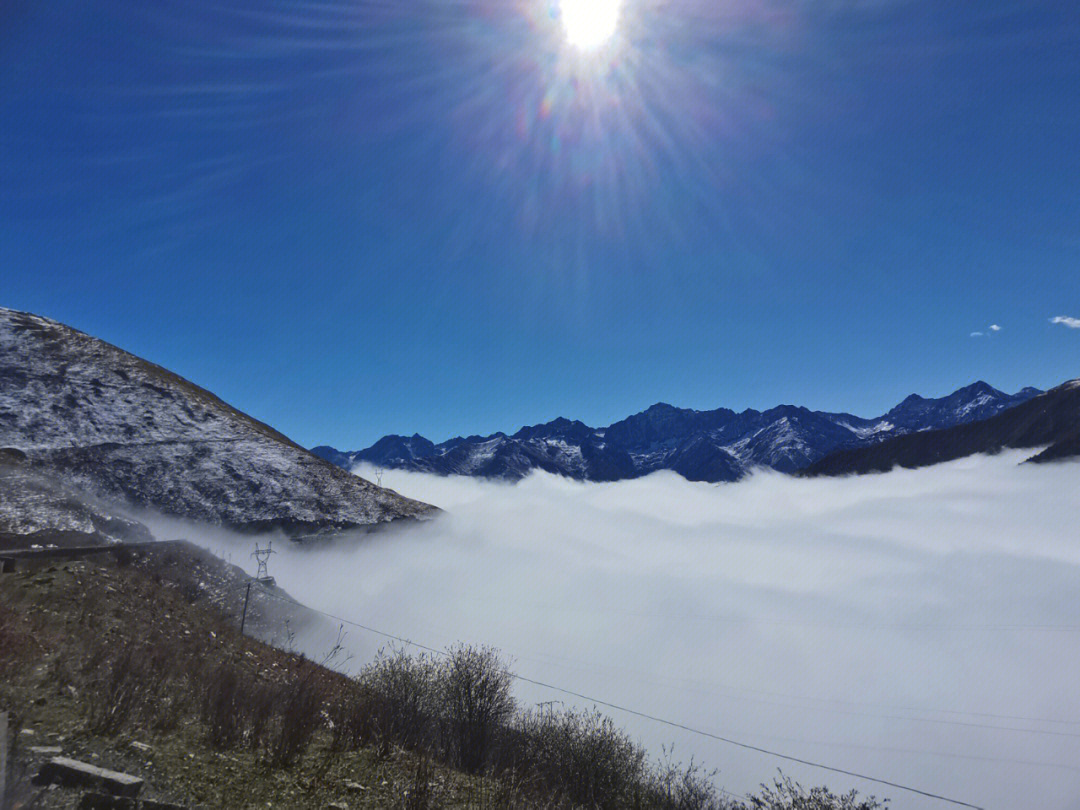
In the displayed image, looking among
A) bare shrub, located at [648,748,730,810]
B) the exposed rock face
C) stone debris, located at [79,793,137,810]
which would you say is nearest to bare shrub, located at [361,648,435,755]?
stone debris, located at [79,793,137,810]

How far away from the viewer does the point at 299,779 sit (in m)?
12.8

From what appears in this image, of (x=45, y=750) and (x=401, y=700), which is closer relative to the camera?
(x=45, y=750)

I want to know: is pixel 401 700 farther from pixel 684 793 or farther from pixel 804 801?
pixel 804 801

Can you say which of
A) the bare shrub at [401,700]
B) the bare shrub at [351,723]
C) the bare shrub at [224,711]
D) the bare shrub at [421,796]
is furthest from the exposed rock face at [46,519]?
the bare shrub at [421,796]

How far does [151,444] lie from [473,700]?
105 m

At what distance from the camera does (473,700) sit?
31141 millimetres

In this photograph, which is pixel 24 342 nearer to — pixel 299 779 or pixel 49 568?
pixel 49 568

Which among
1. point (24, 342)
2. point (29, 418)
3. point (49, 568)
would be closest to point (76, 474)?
point (29, 418)

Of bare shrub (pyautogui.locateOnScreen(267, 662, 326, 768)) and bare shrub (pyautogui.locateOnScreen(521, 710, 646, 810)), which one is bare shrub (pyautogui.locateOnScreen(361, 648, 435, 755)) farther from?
bare shrub (pyautogui.locateOnScreen(521, 710, 646, 810))

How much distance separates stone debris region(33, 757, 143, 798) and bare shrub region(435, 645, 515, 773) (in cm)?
1852

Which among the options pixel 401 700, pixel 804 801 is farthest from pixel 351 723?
pixel 804 801

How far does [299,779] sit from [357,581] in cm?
17034

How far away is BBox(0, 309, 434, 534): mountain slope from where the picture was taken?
309 ft

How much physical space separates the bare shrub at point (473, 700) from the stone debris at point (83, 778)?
18521 millimetres
